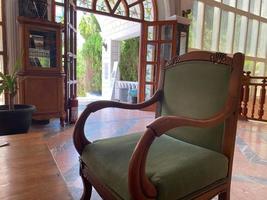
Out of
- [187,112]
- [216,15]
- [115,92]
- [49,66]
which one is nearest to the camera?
[187,112]

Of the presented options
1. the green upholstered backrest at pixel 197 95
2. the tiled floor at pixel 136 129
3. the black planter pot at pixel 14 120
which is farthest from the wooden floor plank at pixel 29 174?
the black planter pot at pixel 14 120

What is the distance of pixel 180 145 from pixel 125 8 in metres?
3.87

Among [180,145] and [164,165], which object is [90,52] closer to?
[180,145]

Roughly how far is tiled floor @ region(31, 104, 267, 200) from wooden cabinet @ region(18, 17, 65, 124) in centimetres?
33

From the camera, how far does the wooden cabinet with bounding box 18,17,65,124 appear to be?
108 inches

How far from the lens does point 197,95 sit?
3.97ft

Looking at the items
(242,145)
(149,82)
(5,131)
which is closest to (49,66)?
(5,131)

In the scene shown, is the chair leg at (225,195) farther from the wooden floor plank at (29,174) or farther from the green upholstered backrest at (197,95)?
the wooden floor plank at (29,174)

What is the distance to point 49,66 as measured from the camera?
2.95 m

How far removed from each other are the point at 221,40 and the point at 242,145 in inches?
175

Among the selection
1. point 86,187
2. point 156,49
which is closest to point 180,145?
point 86,187

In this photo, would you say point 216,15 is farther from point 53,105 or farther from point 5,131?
point 5,131

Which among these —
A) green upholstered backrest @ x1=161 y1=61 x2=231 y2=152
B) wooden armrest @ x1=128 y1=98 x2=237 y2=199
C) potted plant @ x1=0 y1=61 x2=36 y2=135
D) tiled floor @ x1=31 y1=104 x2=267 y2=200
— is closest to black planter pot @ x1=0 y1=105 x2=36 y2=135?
potted plant @ x1=0 y1=61 x2=36 y2=135

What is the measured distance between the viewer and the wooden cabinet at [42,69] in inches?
108
